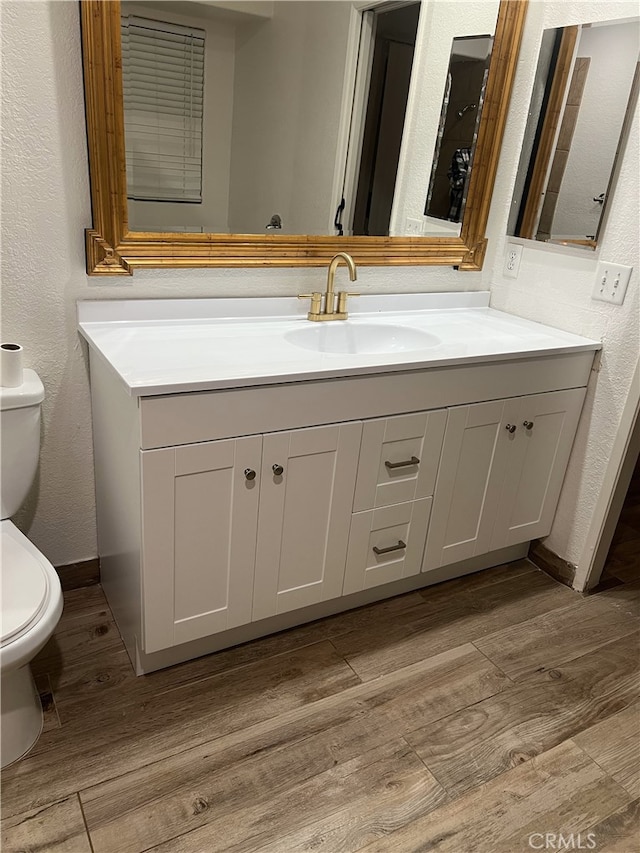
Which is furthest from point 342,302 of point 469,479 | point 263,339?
point 469,479

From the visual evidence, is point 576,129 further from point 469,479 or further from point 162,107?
point 162,107

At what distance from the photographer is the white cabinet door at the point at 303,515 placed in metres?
1.60

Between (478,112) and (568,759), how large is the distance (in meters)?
1.87

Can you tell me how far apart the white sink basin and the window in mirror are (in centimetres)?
44

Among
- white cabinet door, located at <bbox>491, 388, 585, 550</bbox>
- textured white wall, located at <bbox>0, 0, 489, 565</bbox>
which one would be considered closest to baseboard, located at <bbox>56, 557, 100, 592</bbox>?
textured white wall, located at <bbox>0, 0, 489, 565</bbox>

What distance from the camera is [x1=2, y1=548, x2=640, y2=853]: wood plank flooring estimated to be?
4.50ft

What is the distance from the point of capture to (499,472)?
2.02 m

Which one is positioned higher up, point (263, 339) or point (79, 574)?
point (263, 339)

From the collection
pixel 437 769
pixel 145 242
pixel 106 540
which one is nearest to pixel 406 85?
pixel 145 242

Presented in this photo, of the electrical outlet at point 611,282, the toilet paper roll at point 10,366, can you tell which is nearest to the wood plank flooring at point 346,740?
the toilet paper roll at point 10,366

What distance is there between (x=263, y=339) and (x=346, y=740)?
40.3 inches

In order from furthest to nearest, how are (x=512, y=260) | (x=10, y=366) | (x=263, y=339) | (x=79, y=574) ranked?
(x=512, y=260) → (x=79, y=574) → (x=263, y=339) → (x=10, y=366)

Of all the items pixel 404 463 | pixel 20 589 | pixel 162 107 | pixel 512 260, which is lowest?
pixel 20 589

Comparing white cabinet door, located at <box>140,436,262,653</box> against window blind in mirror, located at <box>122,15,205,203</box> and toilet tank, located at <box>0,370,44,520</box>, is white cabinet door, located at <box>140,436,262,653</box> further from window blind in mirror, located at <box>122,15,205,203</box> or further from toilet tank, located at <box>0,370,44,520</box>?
window blind in mirror, located at <box>122,15,205,203</box>
